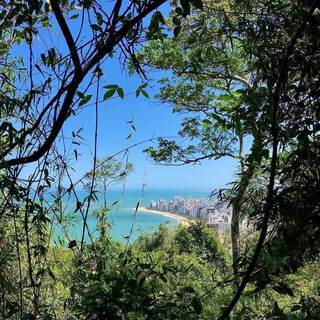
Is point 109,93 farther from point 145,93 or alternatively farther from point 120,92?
point 145,93

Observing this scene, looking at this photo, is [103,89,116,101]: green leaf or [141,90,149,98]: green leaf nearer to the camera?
[103,89,116,101]: green leaf

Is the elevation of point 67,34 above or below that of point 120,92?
above

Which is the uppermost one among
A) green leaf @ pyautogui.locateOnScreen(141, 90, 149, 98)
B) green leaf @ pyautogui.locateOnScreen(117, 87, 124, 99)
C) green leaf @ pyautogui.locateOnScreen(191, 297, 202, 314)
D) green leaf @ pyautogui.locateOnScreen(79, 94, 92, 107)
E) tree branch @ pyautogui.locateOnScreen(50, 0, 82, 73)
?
tree branch @ pyautogui.locateOnScreen(50, 0, 82, 73)

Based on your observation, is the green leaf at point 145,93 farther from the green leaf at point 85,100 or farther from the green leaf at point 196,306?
the green leaf at point 196,306

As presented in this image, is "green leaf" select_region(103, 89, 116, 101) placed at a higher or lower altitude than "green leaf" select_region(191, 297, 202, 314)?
higher

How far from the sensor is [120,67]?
1.06 m

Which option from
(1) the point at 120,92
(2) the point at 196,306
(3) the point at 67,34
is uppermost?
(3) the point at 67,34

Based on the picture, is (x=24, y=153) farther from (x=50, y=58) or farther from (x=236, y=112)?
(x=236, y=112)

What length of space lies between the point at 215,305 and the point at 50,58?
3441mm

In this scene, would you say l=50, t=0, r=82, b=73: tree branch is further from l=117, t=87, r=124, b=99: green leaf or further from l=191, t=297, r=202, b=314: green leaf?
l=191, t=297, r=202, b=314: green leaf

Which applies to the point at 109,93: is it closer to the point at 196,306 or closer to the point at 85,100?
the point at 85,100

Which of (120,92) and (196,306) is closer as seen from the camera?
(120,92)

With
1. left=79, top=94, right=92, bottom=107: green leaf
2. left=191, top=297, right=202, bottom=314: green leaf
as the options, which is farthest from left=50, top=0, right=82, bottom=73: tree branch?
left=191, top=297, right=202, bottom=314: green leaf

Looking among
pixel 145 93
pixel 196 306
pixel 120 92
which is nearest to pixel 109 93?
pixel 120 92
